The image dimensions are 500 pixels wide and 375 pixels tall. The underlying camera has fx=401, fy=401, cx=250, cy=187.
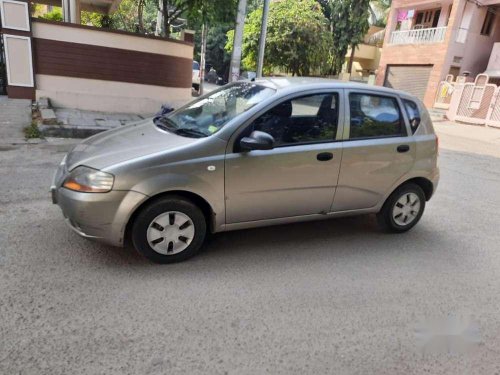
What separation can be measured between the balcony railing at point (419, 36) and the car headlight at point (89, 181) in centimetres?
2581

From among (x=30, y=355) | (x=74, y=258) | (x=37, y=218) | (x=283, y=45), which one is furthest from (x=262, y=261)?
(x=283, y=45)

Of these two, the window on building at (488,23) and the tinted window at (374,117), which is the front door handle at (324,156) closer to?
the tinted window at (374,117)

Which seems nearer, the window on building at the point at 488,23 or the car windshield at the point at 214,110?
the car windshield at the point at 214,110

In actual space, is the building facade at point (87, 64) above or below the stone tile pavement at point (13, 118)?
above

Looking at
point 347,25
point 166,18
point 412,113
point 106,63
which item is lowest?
point 106,63

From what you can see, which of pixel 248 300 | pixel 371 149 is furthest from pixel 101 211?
pixel 371 149

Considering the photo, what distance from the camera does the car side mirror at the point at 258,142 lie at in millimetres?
3438

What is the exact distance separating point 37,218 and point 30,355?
215 centimetres

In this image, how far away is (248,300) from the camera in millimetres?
3178

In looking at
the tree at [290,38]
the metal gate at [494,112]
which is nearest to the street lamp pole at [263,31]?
the metal gate at [494,112]

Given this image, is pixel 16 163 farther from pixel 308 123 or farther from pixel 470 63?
pixel 470 63

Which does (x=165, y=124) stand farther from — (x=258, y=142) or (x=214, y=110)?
(x=258, y=142)

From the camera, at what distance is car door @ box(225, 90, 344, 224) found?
3.59 metres

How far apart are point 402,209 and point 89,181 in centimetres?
335
